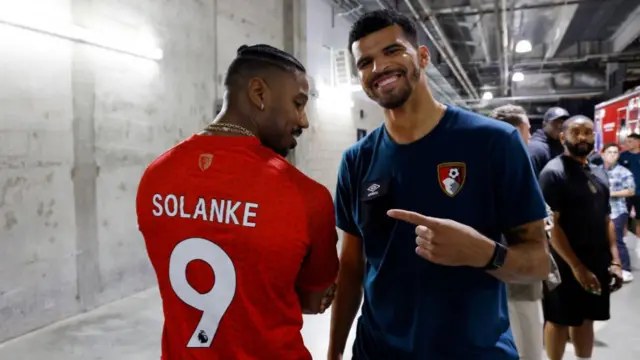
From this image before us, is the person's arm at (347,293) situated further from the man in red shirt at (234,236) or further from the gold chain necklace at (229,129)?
the gold chain necklace at (229,129)

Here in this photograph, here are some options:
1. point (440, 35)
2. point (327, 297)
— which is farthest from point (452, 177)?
point (440, 35)

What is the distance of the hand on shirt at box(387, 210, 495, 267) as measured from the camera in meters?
0.98

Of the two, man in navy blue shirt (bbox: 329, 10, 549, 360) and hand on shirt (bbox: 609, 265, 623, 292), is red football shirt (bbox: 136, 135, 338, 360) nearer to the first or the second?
man in navy blue shirt (bbox: 329, 10, 549, 360)

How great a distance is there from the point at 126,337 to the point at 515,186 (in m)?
3.04

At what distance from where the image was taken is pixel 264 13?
6.14m

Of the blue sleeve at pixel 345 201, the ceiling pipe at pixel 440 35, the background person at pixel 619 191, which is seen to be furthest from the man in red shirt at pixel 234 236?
the ceiling pipe at pixel 440 35

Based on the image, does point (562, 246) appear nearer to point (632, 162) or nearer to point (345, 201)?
point (345, 201)

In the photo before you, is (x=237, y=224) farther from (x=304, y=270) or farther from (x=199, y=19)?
(x=199, y=19)

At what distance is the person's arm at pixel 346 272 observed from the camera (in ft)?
4.62

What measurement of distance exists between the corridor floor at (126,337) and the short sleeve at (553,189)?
1.14 meters

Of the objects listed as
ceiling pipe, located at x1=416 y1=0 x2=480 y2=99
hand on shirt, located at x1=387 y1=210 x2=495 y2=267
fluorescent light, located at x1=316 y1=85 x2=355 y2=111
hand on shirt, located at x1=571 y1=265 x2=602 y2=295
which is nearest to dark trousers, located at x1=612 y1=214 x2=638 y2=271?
hand on shirt, located at x1=571 y1=265 x2=602 y2=295

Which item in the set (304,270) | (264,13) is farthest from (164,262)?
(264,13)

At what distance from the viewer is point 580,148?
271 centimetres

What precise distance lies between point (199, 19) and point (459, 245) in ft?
15.1
